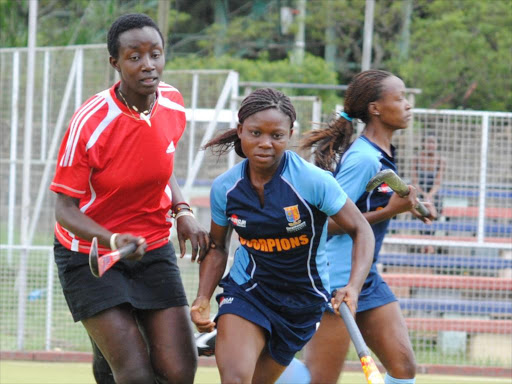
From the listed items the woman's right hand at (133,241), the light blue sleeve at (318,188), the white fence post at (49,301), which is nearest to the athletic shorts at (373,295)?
the light blue sleeve at (318,188)

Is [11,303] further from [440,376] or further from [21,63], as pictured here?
[440,376]

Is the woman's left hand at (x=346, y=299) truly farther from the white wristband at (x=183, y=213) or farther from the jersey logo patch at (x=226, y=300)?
the white wristband at (x=183, y=213)

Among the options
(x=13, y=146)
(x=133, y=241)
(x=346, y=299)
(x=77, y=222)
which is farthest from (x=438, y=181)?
(x=133, y=241)

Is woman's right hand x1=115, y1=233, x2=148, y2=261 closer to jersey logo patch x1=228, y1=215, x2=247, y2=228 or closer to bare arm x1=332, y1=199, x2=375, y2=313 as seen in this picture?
jersey logo patch x1=228, y1=215, x2=247, y2=228

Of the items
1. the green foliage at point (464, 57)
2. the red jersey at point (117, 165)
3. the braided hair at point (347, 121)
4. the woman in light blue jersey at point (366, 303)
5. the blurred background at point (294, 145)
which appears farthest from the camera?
the green foliage at point (464, 57)

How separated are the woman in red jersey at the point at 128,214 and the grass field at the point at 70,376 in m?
3.22

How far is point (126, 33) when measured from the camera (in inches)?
183

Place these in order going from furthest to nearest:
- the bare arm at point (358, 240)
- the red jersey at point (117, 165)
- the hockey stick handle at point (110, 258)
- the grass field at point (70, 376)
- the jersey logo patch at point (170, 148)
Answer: the grass field at point (70, 376), the jersey logo patch at point (170, 148), the red jersey at point (117, 165), the bare arm at point (358, 240), the hockey stick handle at point (110, 258)

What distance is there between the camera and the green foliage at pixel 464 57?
1775 centimetres

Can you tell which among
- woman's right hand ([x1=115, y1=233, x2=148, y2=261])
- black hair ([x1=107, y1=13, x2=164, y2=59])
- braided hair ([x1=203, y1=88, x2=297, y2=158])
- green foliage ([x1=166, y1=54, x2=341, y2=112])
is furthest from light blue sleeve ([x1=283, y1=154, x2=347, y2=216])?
green foliage ([x1=166, y1=54, x2=341, y2=112])

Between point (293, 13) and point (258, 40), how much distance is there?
1834 millimetres

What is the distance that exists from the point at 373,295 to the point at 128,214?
1.37 m

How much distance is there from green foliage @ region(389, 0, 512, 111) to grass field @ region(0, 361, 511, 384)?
10092mm

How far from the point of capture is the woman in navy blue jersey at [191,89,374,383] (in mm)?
4523
